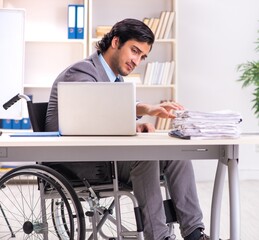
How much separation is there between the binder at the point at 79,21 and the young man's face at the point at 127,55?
258cm

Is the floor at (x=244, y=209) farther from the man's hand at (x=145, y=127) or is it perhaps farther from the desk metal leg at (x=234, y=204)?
the desk metal leg at (x=234, y=204)

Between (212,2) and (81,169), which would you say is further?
(212,2)

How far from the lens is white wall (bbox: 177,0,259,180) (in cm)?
557

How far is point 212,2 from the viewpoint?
557cm

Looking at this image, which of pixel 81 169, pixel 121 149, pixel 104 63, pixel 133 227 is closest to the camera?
pixel 121 149

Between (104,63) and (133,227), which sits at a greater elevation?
(104,63)

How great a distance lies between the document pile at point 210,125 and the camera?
198 cm

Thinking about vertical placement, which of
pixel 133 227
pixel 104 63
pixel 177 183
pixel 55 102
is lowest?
pixel 133 227

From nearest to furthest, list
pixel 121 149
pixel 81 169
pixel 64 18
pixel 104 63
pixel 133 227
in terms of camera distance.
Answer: pixel 121 149 → pixel 81 169 → pixel 104 63 → pixel 133 227 → pixel 64 18

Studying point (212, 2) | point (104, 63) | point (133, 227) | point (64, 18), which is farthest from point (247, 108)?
point (104, 63)

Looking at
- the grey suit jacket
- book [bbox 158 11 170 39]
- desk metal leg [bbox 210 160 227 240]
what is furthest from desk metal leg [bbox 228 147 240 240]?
book [bbox 158 11 170 39]

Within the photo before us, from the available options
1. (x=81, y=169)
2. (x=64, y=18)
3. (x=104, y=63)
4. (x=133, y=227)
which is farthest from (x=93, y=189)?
(x=64, y=18)

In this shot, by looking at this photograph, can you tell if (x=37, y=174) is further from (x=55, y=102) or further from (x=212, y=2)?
(x=212, y=2)

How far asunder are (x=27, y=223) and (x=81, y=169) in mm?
309
